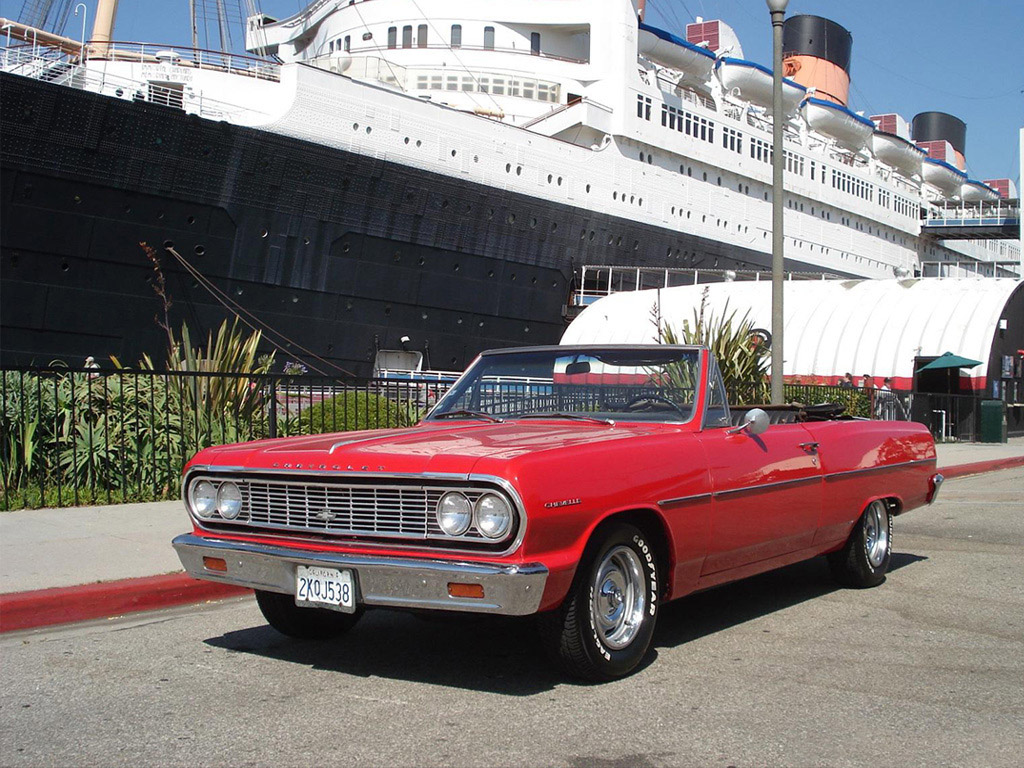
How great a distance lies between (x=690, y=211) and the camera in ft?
118

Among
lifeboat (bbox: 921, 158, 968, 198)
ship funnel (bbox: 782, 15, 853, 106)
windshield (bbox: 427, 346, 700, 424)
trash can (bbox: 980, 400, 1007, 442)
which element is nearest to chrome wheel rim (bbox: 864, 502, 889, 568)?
windshield (bbox: 427, 346, 700, 424)

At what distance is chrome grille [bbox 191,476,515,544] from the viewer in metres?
4.11

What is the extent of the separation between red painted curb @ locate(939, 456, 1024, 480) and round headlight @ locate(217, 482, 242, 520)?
43.0ft

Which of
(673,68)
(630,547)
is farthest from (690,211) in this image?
(630,547)

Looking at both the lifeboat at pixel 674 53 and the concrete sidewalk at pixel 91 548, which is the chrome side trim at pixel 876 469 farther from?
the lifeboat at pixel 674 53

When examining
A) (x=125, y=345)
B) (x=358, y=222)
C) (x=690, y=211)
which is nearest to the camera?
(x=125, y=345)

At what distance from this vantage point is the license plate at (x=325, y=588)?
4164mm

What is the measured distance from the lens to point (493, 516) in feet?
13.1

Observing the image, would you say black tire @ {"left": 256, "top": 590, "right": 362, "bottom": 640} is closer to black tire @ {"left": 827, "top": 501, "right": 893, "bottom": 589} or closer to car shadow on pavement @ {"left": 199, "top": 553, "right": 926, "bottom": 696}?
car shadow on pavement @ {"left": 199, "top": 553, "right": 926, "bottom": 696}

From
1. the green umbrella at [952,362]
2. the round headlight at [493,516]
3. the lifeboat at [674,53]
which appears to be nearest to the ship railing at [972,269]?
the lifeboat at [674,53]

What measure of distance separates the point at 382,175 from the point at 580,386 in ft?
64.8

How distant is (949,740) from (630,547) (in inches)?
56.5

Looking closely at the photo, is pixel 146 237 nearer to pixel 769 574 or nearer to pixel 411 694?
pixel 769 574

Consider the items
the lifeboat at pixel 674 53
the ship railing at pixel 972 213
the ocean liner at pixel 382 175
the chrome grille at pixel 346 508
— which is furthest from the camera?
the ship railing at pixel 972 213
